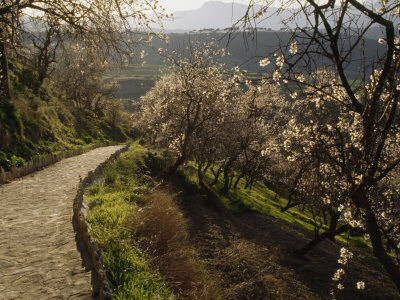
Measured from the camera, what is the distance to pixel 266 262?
14.8m

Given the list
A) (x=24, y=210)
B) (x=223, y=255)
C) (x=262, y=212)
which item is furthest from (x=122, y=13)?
(x=262, y=212)

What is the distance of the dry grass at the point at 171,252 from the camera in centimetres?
819

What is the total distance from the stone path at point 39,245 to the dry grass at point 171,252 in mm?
2351

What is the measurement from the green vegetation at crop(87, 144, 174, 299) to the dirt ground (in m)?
3.55

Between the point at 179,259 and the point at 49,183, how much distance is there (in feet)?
25.1

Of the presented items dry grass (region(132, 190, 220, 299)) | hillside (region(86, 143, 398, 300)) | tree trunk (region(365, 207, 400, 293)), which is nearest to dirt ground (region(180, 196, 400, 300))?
hillside (region(86, 143, 398, 300))

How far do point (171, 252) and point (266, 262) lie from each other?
25.1 feet

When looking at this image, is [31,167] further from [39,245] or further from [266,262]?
[266,262]

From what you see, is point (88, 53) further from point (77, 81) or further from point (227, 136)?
point (77, 81)

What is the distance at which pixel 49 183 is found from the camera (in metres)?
13.2

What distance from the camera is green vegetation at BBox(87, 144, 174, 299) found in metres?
6.46

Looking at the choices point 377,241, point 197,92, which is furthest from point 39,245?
point 197,92

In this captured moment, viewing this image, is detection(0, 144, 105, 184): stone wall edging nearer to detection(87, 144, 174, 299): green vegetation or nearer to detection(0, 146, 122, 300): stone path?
detection(0, 146, 122, 300): stone path

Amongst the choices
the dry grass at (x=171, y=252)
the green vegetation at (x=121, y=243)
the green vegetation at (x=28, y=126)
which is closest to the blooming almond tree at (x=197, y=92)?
the green vegetation at (x=121, y=243)
